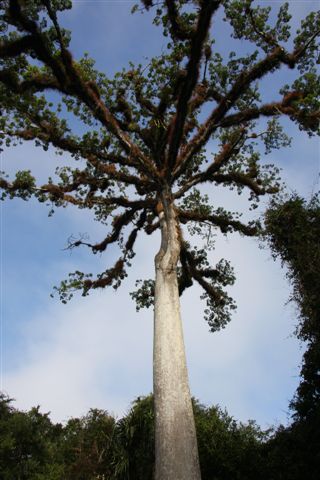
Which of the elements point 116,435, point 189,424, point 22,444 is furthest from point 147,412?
point 22,444

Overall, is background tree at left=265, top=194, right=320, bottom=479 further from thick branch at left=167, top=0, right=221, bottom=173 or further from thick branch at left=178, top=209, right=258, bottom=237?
thick branch at left=167, top=0, right=221, bottom=173

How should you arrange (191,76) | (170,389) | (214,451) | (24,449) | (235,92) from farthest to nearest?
(24,449), (214,451), (235,92), (191,76), (170,389)

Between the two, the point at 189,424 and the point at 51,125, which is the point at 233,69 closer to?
the point at 51,125

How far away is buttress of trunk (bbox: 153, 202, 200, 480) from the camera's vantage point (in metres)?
6.11

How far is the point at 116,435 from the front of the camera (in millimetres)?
16812

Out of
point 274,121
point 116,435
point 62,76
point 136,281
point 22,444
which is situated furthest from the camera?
point 22,444

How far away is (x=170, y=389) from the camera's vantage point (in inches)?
274

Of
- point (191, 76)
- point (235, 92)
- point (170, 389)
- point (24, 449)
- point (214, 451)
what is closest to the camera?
point (170, 389)

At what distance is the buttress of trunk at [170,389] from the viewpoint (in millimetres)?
6105

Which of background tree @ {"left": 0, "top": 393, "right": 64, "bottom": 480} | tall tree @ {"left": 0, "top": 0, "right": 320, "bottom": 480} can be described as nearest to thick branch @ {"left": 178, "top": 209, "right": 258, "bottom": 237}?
tall tree @ {"left": 0, "top": 0, "right": 320, "bottom": 480}

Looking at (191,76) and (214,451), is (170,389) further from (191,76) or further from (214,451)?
(214,451)

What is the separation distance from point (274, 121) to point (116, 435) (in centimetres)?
1391

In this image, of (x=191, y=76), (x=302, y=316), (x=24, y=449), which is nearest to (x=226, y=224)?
(x=302, y=316)

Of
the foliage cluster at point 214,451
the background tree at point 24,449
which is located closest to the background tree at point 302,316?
the foliage cluster at point 214,451
